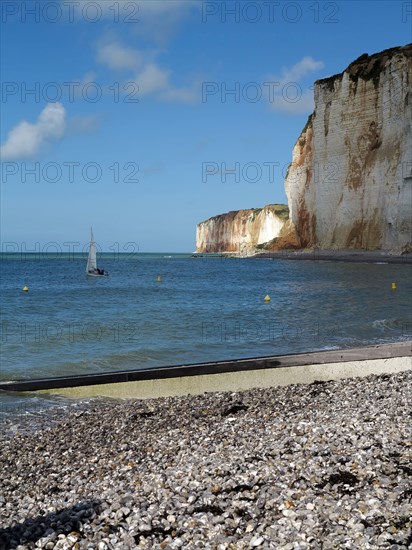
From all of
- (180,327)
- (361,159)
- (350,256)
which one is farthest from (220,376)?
(361,159)

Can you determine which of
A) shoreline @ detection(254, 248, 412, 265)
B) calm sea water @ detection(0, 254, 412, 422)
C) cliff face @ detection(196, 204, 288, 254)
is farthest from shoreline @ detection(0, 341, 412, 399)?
cliff face @ detection(196, 204, 288, 254)

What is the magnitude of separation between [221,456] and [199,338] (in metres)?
11.4

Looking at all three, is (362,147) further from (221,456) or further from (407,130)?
(221,456)

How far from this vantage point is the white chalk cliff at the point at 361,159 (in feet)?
201

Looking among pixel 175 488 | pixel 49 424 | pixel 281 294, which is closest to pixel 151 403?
pixel 49 424

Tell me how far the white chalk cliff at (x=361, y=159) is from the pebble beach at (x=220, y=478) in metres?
57.6

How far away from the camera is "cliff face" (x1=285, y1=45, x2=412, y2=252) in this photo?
200ft

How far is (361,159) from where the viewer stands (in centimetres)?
6775

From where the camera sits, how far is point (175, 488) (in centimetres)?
496

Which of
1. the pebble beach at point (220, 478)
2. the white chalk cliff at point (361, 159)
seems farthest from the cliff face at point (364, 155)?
the pebble beach at point (220, 478)

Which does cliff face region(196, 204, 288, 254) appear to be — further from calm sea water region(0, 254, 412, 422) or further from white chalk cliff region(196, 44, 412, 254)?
calm sea water region(0, 254, 412, 422)

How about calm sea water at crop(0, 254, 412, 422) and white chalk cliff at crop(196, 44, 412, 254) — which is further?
white chalk cliff at crop(196, 44, 412, 254)

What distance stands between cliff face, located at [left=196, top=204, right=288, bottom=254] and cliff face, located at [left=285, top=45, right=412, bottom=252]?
49.4 m

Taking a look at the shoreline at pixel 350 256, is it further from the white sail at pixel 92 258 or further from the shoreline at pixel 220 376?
the shoreline at pixel 220 376
